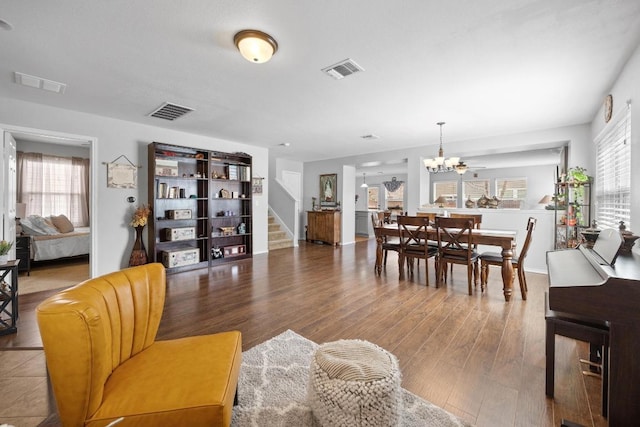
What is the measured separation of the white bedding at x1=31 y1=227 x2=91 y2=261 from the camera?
4.80 m

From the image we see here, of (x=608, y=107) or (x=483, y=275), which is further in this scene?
(x=483, y=275)

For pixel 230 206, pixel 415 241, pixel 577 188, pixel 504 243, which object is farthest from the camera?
pixel 230 206

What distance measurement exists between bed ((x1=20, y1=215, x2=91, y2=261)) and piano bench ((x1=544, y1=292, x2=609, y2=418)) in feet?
22.5

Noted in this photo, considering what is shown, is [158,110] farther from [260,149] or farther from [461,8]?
[461,8]

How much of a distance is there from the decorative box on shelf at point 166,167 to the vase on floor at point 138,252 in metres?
0.94

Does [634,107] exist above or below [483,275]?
above

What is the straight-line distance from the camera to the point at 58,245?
5.02m

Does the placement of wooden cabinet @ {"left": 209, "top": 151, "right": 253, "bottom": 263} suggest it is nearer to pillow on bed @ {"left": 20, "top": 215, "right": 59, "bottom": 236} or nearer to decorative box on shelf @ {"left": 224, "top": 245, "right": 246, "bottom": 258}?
decorative box on shelf @ {"left": 224, "top": 245, "right": 246, "bottom": 258}

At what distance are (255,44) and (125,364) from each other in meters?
2.22

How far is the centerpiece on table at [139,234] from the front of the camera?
4.38m

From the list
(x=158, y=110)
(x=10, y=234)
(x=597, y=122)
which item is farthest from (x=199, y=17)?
(x=597, y=122)

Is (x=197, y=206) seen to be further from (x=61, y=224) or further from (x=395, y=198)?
(x=395, y=198)

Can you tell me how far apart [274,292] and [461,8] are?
3.31 metres

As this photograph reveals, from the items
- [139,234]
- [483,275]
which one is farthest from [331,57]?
[139,234]
